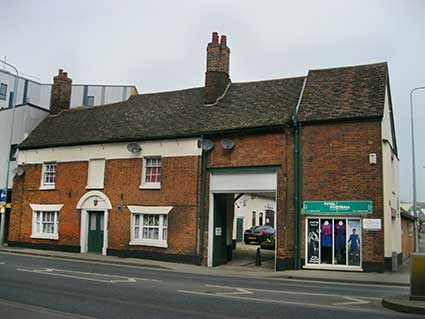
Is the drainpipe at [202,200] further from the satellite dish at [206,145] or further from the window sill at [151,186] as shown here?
the window sill at [151,186]

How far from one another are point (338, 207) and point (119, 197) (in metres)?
11.3

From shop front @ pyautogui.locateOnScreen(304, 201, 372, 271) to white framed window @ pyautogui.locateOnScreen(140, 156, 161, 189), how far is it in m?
7.89

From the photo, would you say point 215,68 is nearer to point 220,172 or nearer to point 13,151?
point 220,172

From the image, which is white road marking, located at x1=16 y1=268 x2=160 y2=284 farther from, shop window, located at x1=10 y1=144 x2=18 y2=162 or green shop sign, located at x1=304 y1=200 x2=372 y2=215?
shop window, located at x1=10 y1=144 x2=18 y2=162

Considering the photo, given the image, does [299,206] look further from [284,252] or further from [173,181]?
[173,181]

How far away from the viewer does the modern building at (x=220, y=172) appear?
66.1 ft

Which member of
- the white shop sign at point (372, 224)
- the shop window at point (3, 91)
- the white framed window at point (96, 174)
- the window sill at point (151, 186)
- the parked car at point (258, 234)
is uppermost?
the shop window at point (3, 91)

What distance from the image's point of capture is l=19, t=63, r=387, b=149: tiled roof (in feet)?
70.1

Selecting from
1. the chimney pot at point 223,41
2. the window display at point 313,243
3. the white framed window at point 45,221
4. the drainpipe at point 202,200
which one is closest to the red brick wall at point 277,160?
the drainpipe at point 202,200

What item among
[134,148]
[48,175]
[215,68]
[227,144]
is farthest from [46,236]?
[215,68]

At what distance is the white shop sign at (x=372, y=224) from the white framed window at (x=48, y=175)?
1772cm

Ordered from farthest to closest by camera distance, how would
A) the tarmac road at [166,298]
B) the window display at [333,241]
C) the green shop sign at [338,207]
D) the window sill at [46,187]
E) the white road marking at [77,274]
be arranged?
the window sill at [46,187], the window display at [333,241], the green shop sign at [338,207], the white road marking at [77,274], the tarmac road at [166,298]

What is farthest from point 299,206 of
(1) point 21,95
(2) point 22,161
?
(1) point 21,95

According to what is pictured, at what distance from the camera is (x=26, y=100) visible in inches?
2721
